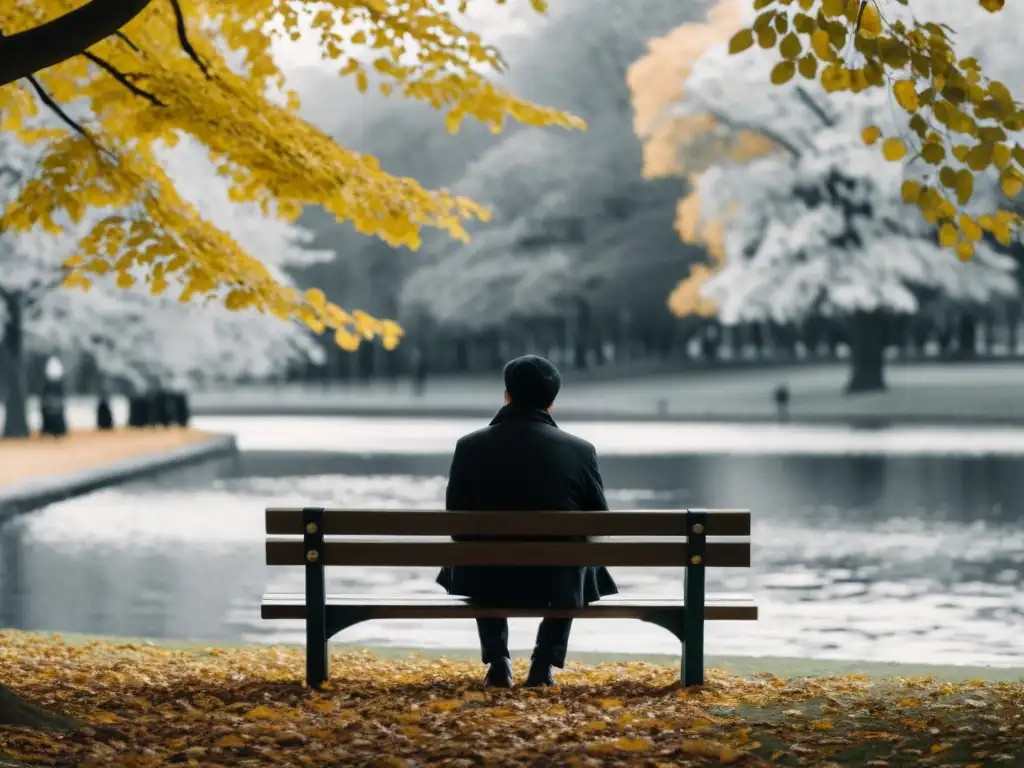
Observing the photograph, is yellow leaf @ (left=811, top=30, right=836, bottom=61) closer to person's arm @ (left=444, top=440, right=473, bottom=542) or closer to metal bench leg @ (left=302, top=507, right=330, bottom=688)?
person's arm @ (left=444, top=440, right=473, bottom=542)

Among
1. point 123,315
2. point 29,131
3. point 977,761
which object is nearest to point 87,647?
point 29,131

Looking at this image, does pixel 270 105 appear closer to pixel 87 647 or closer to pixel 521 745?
pixel 87 647

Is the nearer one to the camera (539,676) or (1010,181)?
(1010,181)

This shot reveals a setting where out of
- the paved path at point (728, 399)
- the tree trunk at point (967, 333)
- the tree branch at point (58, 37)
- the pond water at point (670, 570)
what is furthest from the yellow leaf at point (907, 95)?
the tree trunk at point (967, 333)

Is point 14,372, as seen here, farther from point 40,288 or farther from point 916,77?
point 916,77

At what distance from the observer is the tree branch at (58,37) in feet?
22.6

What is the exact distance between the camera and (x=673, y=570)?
14.6m

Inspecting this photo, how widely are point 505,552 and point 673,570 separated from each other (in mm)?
7622

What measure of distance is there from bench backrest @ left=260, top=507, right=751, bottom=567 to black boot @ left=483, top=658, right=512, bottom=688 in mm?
571

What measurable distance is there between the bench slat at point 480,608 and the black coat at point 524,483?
0.25 ft

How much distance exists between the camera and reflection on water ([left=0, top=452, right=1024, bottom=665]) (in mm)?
10841

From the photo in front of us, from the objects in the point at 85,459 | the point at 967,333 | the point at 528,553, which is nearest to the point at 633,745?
the point at 528,553

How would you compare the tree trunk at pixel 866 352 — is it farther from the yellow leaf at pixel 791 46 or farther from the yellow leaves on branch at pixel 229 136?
the yellow leaf at pixel 791 46

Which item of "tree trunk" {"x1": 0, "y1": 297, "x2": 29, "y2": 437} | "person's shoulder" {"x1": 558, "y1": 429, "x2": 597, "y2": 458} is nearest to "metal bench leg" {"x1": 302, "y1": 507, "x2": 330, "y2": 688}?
"person's shoulder" {"x1": 558, "y1": 429, "x2": 597, "y2": 458}
